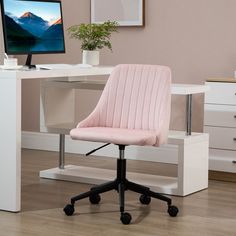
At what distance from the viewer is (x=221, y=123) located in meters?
5.31

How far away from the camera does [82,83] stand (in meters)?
5.26

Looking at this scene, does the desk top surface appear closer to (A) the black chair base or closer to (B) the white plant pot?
(B) the white plant pot

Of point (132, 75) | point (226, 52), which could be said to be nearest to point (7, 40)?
point (132, 75)

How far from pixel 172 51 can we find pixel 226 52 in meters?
0.49

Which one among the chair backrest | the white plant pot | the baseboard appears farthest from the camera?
the baseboard

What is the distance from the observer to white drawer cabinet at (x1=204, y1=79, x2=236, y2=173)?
5.26m

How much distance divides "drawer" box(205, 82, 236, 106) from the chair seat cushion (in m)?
1.13

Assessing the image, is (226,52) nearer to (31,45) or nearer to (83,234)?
(31,45)

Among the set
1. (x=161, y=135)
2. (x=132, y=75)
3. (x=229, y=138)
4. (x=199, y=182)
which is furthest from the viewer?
(x=229, y=138)

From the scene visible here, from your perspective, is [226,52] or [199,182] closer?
[199,182]

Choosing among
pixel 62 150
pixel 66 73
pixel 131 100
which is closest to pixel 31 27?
pixel 66 73

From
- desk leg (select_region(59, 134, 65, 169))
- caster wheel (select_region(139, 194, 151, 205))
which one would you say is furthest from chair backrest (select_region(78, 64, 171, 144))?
desk leg (select_region(59, 134, 65, 169))

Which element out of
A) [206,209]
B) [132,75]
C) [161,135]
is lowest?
[206,209]

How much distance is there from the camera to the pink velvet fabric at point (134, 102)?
4.36 metres
